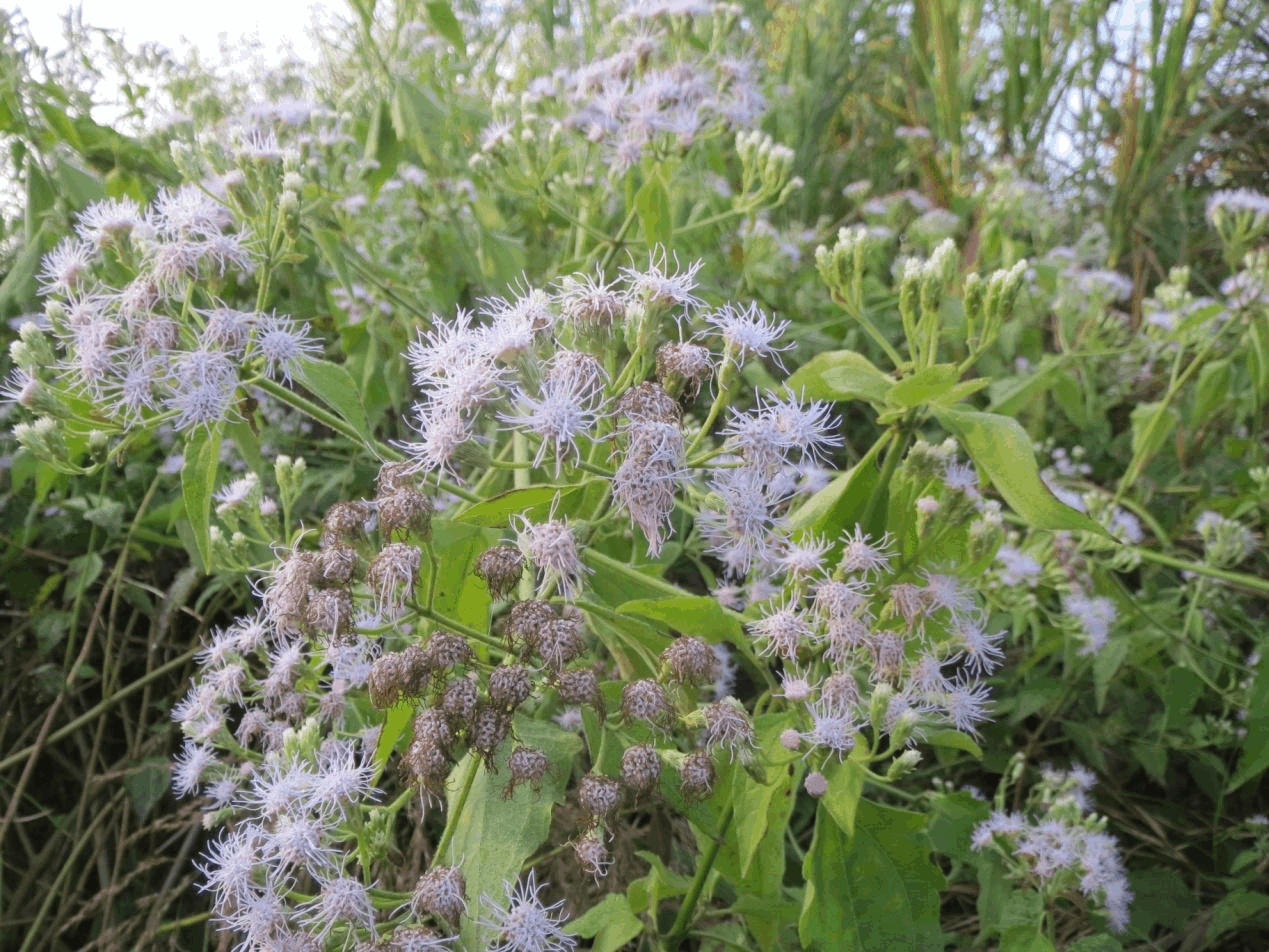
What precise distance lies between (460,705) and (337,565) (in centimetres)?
17

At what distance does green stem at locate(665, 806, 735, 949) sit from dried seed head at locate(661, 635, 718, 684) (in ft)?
0.53

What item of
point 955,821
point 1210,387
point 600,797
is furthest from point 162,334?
point 1210,387

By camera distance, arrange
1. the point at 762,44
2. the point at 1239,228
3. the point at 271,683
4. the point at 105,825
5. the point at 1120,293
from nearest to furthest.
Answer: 1. the point at 271,683
2. the point at 105,825
3. the point at 1239,228
4. the point at 1120,293
5. the point at 762,44

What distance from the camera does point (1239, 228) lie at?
2240 millimetres

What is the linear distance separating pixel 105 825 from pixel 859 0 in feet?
10.6

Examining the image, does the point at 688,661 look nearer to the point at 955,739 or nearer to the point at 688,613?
the point at 688,613

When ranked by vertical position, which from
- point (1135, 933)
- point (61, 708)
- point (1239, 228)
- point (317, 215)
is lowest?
point (1135, 933)

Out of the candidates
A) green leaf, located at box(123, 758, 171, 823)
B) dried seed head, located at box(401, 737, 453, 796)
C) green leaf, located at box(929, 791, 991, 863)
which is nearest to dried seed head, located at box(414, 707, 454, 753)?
dried seed head, located at box(401, 737, 453, 796)

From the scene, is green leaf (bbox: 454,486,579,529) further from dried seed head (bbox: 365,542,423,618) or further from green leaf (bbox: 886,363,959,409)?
green leaf (bbox: 886,363,959,409)

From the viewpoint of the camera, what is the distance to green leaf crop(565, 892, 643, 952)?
1035mm

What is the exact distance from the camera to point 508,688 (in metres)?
0.88

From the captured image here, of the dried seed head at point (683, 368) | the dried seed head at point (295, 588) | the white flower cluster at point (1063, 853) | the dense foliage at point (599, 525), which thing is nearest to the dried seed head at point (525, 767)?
the dense foliage at point (599, 525)

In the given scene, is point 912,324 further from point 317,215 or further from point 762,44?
point 762,44

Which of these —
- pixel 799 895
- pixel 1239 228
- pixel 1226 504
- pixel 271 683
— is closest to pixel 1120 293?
pixel 1239 228
